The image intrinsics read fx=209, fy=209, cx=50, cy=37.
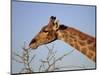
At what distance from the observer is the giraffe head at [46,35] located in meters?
2.43

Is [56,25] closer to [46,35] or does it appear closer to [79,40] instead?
[46,35]

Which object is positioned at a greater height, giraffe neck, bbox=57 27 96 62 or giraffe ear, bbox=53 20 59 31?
giraffe ear, bbox=53 20 59 31

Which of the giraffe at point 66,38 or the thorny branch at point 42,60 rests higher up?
the giraffe at point 66,38

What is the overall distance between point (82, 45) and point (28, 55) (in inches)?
27.8

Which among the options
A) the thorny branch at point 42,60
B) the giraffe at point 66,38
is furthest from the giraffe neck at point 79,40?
the thorny branch at point 42,60

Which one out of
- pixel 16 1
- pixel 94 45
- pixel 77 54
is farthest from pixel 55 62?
pixel 16 1

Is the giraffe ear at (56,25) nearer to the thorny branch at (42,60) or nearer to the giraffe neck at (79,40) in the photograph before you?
the giraffe neck at (79,40)

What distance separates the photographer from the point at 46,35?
97.7 inches

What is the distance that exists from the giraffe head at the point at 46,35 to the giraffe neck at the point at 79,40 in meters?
0.07

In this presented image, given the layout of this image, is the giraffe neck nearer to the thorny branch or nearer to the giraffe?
the giraffe

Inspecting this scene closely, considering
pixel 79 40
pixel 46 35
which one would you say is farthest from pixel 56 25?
pixel 79 40

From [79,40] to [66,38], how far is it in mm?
182

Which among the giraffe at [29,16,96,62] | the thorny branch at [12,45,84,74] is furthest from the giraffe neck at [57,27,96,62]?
the thorny branch at [12,45,84,74]

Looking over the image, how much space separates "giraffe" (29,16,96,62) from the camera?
2453 millimetres
